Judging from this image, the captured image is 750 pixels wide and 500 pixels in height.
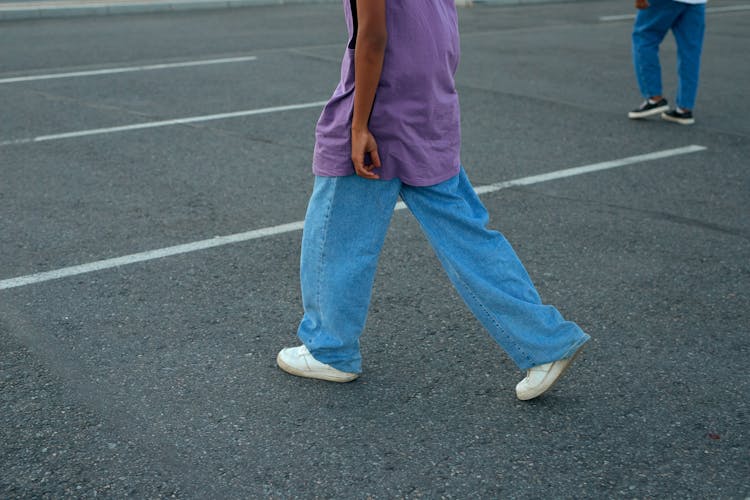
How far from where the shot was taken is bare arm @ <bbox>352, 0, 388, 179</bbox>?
9.02 feet

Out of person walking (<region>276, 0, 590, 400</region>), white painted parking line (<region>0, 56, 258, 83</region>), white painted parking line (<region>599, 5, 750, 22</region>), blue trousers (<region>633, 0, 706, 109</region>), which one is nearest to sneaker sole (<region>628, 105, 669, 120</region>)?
blue trousers (<region>633, 0, 706, 109</region>)

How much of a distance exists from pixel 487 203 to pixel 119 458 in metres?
3.00

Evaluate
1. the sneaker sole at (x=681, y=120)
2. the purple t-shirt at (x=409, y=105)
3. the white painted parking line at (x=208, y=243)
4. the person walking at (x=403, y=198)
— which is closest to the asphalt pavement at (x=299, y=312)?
the white painted parking line at (x=208, y=243)

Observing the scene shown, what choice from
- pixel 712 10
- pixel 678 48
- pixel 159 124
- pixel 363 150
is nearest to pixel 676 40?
pixel 678 48

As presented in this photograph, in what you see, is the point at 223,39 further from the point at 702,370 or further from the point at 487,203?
the point at 702,370

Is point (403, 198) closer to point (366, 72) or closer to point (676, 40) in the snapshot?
point (366, 72)

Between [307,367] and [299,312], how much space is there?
60cm

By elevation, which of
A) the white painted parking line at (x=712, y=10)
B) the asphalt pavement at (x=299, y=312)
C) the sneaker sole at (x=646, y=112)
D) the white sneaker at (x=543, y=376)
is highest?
the white sneaker at (x=543, y=376)

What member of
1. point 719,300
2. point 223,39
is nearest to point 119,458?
point 719,300

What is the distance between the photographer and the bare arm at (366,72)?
275 cm

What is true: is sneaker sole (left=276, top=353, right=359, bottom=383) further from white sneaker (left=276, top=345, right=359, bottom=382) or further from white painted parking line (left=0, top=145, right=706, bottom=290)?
white painted parking line (left=0, top=145, right=706, bottom=290)

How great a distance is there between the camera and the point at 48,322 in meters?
3.83

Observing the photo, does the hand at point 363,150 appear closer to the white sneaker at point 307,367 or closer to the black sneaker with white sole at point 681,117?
the white sneaker at point 307,367

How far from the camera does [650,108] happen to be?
24.7 feet
